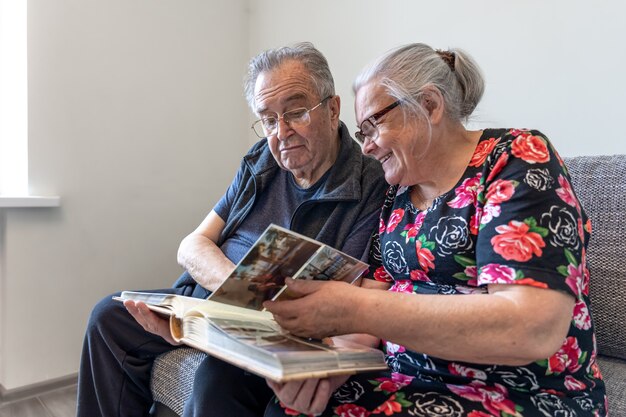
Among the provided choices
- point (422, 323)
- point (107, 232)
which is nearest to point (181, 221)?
point (107, 232)

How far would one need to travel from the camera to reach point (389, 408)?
2.38ft

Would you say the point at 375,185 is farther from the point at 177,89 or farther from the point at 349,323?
the point at 177,89

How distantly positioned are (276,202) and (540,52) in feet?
2.98

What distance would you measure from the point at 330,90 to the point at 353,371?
32.0 inches

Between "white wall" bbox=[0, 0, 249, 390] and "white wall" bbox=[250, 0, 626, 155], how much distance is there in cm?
91

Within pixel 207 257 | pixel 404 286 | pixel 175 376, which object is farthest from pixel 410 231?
pixel 175 376

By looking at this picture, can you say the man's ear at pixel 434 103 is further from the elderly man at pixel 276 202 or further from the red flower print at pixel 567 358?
the red flower print at pixel 567 358

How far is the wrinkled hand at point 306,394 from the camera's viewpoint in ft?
2.41

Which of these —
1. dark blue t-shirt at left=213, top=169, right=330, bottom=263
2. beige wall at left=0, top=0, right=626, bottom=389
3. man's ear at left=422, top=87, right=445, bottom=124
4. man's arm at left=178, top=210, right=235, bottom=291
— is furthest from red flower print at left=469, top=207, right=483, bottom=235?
beige wall at left=0, top=0, right=626, bottom=389

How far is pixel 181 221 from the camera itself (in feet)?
7.27

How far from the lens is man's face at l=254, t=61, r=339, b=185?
1.20 meters

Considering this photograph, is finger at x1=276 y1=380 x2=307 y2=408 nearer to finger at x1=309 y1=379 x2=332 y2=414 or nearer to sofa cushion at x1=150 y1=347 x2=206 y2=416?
finger at x1=309 y1=379 x2=332 y2=414

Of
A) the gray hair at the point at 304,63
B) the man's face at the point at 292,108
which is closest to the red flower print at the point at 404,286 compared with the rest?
the man's face at the point at 292,108

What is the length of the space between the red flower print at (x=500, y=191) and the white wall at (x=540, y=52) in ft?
1.14
